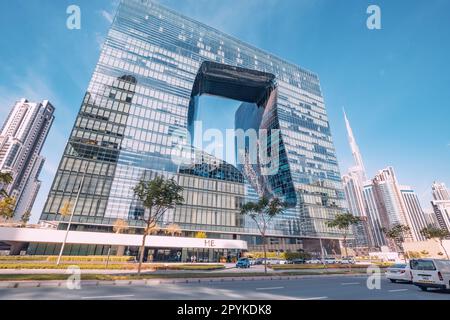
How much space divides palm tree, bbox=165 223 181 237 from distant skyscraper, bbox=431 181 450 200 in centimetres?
22807

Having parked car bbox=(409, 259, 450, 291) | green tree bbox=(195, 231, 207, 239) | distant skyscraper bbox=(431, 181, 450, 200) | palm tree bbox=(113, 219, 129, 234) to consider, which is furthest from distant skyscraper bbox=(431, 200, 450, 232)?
palm tree bbox=(113, 219, 129, 234)

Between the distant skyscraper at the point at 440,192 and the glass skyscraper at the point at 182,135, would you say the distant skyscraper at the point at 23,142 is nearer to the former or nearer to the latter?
the glass skyscraper at the point at 182,135

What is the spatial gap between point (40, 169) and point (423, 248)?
210377 millimetres

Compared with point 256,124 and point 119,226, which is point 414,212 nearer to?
point 256,124

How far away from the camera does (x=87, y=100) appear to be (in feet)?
192

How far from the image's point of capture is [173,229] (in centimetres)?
4922

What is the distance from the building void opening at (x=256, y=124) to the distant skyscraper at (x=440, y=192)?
6944 inches

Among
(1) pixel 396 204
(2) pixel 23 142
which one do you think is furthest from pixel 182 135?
(1) pixel 396 204

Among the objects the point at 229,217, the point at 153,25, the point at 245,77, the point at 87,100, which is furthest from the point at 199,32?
the point at 229,217

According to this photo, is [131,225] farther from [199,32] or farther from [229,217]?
[199,32]

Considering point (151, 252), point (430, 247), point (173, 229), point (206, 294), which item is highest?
point (173, 229)

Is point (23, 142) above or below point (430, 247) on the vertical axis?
above

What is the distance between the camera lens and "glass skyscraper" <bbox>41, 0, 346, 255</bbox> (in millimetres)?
51875

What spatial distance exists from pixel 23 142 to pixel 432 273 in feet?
512
